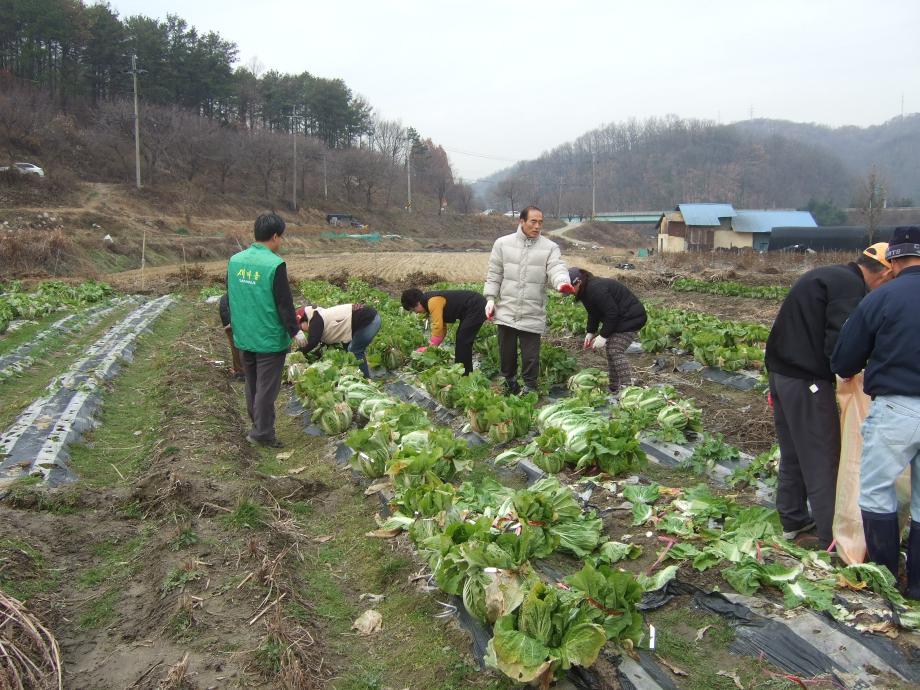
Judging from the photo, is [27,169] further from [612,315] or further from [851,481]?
[851,481]

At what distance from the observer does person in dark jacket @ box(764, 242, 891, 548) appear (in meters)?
3.90

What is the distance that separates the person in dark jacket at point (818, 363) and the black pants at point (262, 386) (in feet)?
14.3

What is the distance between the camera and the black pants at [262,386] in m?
6.42

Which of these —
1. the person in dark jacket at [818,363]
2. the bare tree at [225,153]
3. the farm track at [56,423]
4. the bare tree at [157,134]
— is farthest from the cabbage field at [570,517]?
A: the bare tree at [225,153]

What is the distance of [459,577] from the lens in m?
3.45

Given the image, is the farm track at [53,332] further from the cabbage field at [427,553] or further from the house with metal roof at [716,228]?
the house with metal roof at [716,228]

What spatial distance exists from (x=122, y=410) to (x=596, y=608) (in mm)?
6992

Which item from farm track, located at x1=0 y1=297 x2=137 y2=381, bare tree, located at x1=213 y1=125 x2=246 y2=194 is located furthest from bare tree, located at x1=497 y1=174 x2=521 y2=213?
farm track, located at x1=0 y1=297 x2=137 y2=381

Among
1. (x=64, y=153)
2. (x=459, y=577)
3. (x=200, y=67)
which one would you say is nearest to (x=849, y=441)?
(x=459, y=577)

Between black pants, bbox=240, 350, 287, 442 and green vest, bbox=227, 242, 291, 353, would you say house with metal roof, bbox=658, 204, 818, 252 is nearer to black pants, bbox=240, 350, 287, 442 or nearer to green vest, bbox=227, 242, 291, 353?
black pants, bbox=240, 350, 287, 442

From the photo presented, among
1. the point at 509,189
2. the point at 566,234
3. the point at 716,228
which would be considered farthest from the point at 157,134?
the point at 509,189

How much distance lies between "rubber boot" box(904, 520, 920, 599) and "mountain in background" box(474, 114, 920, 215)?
9375 centimetres

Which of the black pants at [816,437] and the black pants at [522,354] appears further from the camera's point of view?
the black pants at [522,354]

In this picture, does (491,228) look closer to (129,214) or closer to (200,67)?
(200,67)
